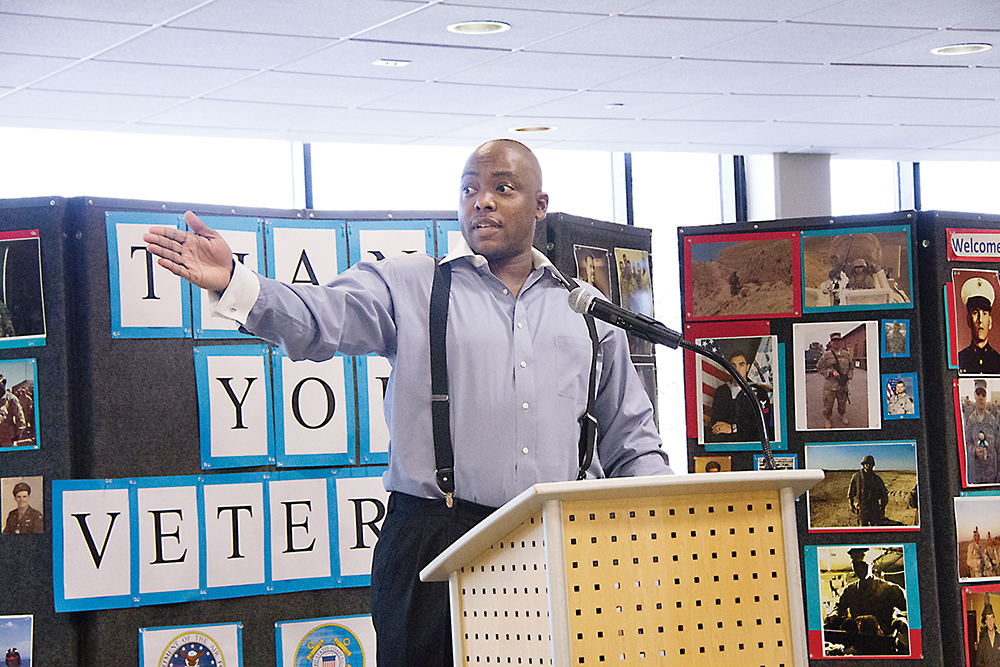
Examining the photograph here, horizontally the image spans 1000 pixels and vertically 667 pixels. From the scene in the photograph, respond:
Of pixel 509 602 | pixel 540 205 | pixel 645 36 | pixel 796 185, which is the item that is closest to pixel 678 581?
pixel 509 602

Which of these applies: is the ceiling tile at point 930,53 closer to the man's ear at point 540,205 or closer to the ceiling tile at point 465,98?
the ceiling tile at point 465,98

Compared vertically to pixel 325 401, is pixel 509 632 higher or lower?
lower

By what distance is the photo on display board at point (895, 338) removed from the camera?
12.1 feet

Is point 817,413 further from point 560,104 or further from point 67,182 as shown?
point 67,182

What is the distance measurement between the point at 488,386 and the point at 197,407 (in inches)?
51.1

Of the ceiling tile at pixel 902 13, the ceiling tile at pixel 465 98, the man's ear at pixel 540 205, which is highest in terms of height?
the ceiling tile at pixel 902 13

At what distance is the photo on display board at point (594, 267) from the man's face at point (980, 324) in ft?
3.75

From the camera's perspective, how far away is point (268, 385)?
3473mm

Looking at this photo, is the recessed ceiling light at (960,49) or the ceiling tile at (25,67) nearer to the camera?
the ceiling tile at (25,67)

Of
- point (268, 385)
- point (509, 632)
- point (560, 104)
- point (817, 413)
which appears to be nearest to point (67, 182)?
point (560, 104)

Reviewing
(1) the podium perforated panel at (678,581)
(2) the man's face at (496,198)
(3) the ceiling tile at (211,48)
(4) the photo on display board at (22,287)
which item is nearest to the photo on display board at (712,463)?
(2) the man's face at (496,198)

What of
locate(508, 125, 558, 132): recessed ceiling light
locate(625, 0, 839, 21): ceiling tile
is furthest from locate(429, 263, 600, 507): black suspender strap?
locate(508, 125, 558, 132): recessed ceiling light

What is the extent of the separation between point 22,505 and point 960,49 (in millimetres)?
5443

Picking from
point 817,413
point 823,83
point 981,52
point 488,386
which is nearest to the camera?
point 488,386
